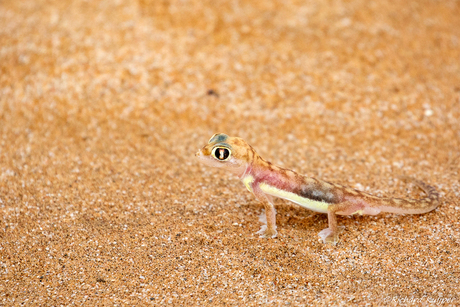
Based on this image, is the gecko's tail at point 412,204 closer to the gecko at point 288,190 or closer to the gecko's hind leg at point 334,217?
the gecko at point 288,190

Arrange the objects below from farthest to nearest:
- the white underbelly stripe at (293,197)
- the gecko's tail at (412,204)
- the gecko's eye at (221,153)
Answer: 1. the gecko's tail at (412,204)
2. the white underbelly stripe at (293,197)
3. the gecko's eye at (221,153)

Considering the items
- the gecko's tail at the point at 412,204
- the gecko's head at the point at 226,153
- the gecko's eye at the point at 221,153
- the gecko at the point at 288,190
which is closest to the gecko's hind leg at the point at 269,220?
the gecko at the point at 288,190

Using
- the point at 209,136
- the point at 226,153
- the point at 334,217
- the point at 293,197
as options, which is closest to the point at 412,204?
the point at 334,217

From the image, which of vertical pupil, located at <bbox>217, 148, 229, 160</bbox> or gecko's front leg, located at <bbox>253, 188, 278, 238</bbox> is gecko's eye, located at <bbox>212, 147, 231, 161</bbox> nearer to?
vertical pupil, located at <bbox>217, 148, 229, 160</bbox>

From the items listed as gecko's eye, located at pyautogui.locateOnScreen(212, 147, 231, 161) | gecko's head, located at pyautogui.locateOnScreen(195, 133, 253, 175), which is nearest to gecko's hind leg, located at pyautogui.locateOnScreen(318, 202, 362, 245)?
gecko's head, located at pyautogui.locateOnScreen(195, 133, 253, 175)

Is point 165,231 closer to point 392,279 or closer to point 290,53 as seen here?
point 392,279

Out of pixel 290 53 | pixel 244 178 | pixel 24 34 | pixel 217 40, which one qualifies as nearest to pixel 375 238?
pixel 244 178

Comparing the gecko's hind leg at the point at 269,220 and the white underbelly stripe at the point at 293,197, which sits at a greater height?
the white underbelly stripe at the point at 293,197
